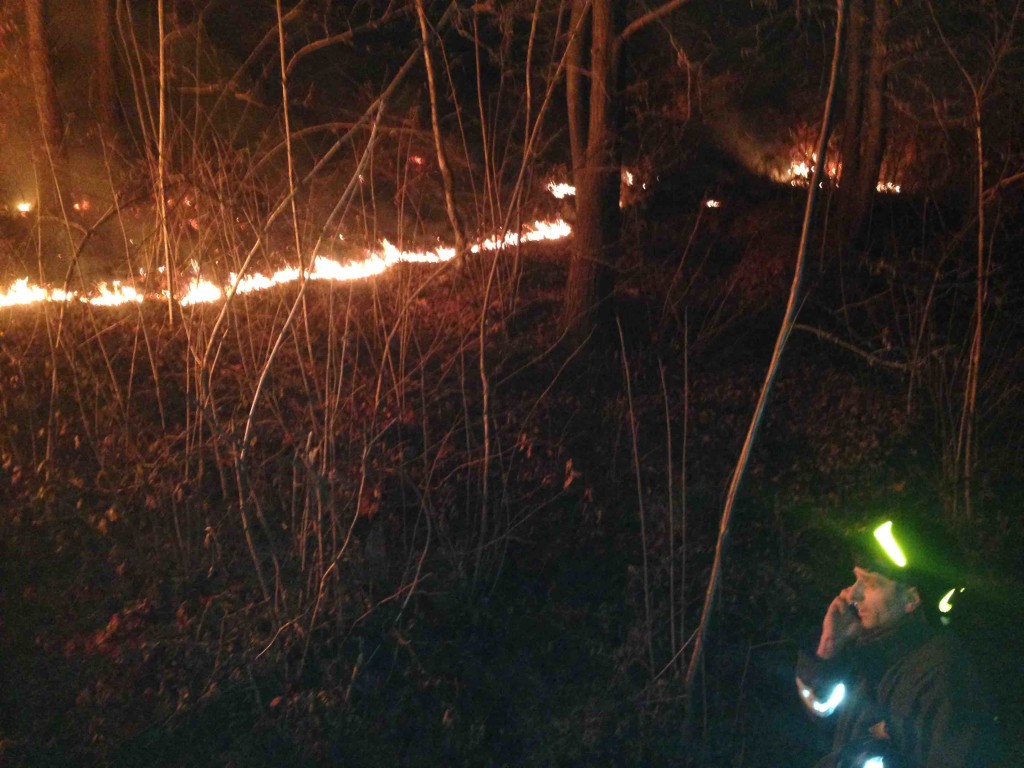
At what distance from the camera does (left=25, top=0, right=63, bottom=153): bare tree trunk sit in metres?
8.54

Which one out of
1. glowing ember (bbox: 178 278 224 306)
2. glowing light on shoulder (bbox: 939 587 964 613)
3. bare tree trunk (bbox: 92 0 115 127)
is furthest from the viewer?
bare tree trunk (bbox: 92 0 115 127)

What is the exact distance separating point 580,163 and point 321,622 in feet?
17.0

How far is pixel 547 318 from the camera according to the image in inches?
367

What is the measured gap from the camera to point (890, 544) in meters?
2.77

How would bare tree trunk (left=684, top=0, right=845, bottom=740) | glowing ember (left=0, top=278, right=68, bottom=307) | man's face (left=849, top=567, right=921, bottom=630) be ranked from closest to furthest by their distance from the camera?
1. man's face (left=849, top=567, right=921, bottom=630)
2. bare tree trunk (left=684, top=0, right=845, bottom=740)
3. glowing ember (left=0, top=278, right=68, bottom=307)

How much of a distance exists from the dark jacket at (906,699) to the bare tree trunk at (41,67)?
7.83 m

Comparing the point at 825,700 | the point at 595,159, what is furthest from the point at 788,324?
the point at 595,159

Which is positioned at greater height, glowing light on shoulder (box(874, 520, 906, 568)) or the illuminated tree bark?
the illuminated tree bark

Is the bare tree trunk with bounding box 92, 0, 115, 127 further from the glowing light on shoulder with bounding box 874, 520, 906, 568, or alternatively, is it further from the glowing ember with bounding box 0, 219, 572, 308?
the glowing light on shoulder with bounding box 874, 520, 906, 568

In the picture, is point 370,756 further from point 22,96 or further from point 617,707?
point 22,96

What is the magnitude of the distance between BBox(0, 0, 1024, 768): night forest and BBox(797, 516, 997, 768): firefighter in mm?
127

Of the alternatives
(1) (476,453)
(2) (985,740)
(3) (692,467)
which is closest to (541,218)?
(3) (692,467)

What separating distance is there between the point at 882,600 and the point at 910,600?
93 millimetres

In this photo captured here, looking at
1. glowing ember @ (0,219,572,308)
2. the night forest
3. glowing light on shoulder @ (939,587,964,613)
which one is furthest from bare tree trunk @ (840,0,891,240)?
glowing light on shoulder @ (939,587,964,613)
